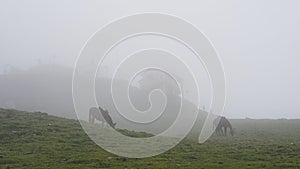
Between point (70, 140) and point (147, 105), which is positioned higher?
point (147, 105)

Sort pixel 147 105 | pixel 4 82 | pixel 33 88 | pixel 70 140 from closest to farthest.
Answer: pixel 70 140 < pixel 147 105 < pixel 33 88 < pixel 4 82

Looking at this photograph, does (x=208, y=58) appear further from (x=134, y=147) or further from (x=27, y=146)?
(x=27, y=146)

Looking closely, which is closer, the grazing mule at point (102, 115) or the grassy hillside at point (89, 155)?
the grassy hillside at point (89, 155)

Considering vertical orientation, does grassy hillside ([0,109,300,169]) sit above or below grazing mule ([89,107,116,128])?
below

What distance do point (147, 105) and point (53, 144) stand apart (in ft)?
236

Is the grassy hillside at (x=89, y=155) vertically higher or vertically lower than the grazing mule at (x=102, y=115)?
lower

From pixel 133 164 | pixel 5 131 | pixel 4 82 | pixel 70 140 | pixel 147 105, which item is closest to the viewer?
pixel 133 164

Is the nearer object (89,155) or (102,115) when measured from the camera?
(89,155)

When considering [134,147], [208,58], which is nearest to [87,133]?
[134,147]

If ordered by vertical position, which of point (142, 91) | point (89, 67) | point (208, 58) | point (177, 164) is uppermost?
point (89, 67)

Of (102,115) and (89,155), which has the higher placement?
(102,115)

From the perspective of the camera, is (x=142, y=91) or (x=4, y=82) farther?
(x=4, y=82)

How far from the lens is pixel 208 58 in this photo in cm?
3050

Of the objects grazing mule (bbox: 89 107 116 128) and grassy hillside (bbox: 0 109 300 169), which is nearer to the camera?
grassy hillside (bbox: 0 109 300 169)
